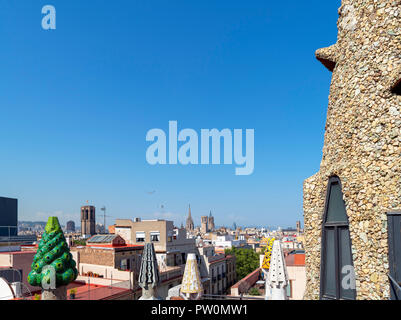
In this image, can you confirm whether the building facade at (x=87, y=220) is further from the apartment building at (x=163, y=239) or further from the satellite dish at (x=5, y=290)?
the satellite dish at (x=5, y=290)

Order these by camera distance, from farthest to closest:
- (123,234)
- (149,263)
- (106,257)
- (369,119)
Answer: (123,234), (106,257), (149,263), (369,119)

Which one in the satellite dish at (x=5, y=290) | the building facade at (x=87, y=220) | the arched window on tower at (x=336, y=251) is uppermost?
the arched window on tower at (x=336, y=251)

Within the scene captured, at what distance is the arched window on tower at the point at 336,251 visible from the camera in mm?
6078

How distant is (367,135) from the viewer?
226 inches

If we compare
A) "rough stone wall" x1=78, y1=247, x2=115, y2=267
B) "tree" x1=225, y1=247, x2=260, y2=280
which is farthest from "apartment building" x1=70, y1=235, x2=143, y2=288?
"tree" x1=225, y1=247, x2=260, y2=280

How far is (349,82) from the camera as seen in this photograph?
633cm

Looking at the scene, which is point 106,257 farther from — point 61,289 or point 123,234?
point 61,289

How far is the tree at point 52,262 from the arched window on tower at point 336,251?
27.0 ft

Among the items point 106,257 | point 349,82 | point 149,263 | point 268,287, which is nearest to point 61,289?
point 149,263

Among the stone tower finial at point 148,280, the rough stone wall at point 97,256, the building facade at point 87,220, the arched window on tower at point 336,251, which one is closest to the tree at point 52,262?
the stone tower finial at point 148,280

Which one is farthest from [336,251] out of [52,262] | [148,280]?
[52,262]

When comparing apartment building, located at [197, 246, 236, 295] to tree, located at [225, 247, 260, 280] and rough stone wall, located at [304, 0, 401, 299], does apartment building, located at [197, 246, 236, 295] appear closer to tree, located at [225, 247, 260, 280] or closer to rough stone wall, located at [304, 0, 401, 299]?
tree, located at [225, 247, 260, 280]

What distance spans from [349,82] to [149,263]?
26.5ft
